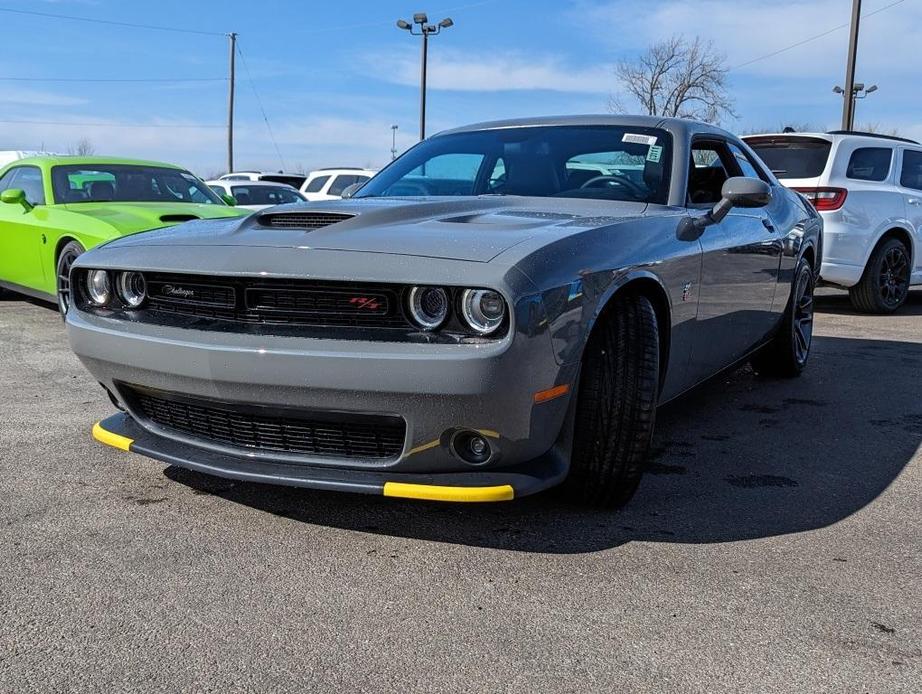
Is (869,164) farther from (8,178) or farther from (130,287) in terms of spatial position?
(8,178)

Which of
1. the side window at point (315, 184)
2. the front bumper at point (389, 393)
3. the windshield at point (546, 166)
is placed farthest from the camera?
the side window at point (315, 184)

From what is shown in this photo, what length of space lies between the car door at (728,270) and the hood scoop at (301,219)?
1.40 m

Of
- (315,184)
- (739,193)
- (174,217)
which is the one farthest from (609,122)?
(315,184)

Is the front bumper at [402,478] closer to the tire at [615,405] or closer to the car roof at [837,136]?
the tire at [615,405]

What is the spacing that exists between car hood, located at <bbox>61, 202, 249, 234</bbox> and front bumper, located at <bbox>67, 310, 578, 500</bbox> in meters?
3.63

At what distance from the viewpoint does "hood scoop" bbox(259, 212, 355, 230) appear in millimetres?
2914

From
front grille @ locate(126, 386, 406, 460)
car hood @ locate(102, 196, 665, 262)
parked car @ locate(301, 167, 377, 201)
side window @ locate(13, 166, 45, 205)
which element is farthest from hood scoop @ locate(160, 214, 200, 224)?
parked car @ locate(301, 167, 377, 201)

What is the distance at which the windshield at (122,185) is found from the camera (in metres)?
7.24

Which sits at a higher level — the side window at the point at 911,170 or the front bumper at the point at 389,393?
the side window at the point at 911,170

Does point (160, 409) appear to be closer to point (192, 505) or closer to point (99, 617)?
point (192, 505)

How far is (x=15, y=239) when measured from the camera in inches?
289

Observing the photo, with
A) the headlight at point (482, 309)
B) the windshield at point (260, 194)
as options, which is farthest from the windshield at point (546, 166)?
the windshield at point (260, 194)

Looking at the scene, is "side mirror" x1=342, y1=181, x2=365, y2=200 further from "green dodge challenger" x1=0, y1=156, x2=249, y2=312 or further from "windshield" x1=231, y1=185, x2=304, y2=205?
"windshield" x1=231, y1=185, x2=304, y2=205

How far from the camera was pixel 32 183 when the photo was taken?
7.50 metres
